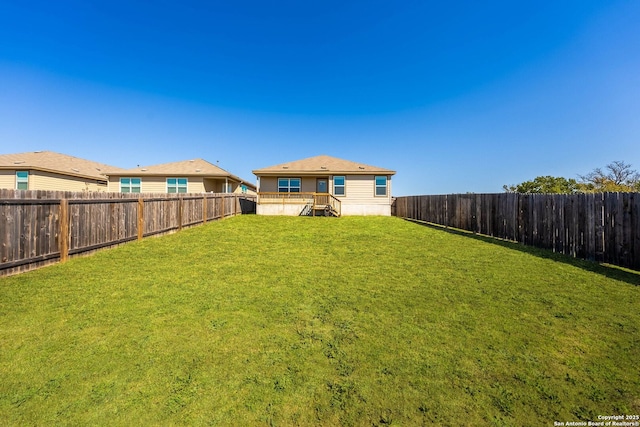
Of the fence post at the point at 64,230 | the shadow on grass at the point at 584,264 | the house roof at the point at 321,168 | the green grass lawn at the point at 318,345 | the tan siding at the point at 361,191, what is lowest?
the green grass lawn at the point at 318,345

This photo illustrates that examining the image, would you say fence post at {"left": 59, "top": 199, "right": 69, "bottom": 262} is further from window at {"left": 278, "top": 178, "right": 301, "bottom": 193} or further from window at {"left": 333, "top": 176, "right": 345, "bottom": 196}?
window at {"left": 333, "top": 176, "right": 345, "bottom": 196}

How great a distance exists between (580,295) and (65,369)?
24.3 feet

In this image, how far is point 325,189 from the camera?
71.6ft

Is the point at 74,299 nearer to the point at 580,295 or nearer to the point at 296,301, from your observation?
the point at 296,301

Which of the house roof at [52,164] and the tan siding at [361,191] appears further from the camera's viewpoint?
the tan siding at [361,191]

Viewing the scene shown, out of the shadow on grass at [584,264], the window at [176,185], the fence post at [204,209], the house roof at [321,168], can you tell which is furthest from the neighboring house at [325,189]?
the shadow on grass at [584,264]

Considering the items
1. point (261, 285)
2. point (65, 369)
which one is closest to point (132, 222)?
point (261, 285)

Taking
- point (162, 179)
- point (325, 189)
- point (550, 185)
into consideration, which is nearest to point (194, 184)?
point (162, 179)

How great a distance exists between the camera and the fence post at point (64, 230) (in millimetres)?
6559

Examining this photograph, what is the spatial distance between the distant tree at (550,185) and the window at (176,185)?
33950 millimetres

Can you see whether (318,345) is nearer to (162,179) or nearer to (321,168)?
(321,168)

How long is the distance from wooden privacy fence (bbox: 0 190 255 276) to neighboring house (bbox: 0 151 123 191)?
56.0 feet

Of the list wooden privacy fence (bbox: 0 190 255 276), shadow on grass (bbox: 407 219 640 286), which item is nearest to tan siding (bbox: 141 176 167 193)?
wooden privacy fence (bbox: 0 190 255 276)

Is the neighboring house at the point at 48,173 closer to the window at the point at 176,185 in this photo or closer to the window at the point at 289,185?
the window at the point at 176,185
